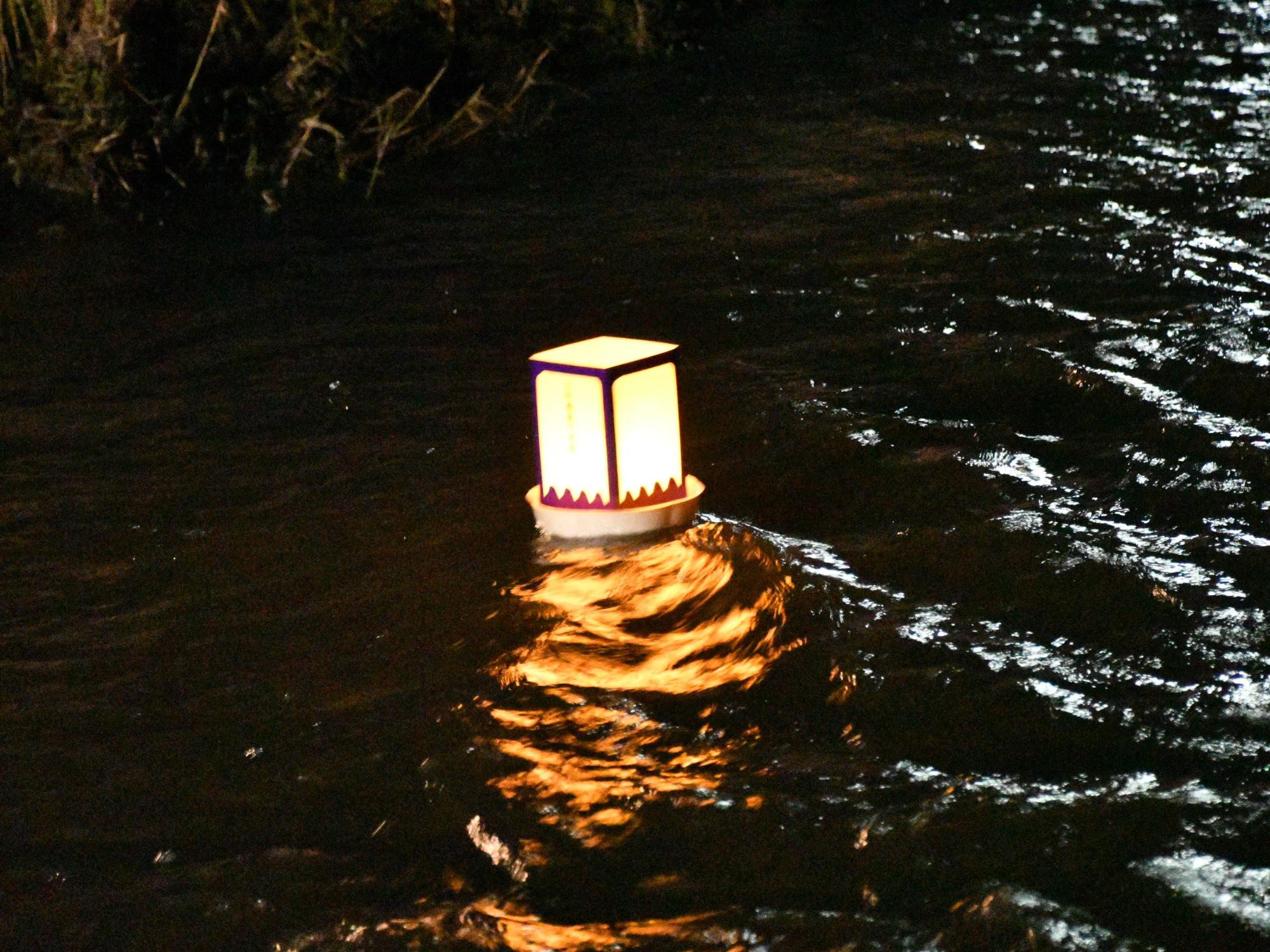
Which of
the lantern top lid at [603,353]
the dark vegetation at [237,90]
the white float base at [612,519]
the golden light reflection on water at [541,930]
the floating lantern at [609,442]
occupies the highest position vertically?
the dark vegetation at [237,90]

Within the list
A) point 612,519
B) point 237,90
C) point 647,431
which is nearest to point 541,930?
point 612,519

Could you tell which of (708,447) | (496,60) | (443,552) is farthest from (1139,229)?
(496,60)

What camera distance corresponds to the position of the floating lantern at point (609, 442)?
4.68m

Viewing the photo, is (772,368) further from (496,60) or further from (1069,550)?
(496,60)

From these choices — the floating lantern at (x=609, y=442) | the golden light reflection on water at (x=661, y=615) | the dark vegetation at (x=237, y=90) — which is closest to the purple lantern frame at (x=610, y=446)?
the floating lantern at (x=609, y=442)

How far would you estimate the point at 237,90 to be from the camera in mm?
10781

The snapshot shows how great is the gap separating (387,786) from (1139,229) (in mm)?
6011

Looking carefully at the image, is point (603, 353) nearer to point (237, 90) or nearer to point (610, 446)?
point (610, 446)

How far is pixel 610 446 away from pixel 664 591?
1.56ft

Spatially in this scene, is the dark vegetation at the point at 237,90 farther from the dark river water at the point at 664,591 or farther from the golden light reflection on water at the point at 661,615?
the golden light reflection on water at the point at 661,615

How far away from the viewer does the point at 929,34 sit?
15461 millimetres

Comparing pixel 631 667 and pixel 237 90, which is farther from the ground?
pixel 237 90

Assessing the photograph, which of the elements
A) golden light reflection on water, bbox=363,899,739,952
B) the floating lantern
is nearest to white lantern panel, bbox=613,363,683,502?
the floating lantern

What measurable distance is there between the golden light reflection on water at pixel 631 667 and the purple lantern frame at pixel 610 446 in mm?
143
